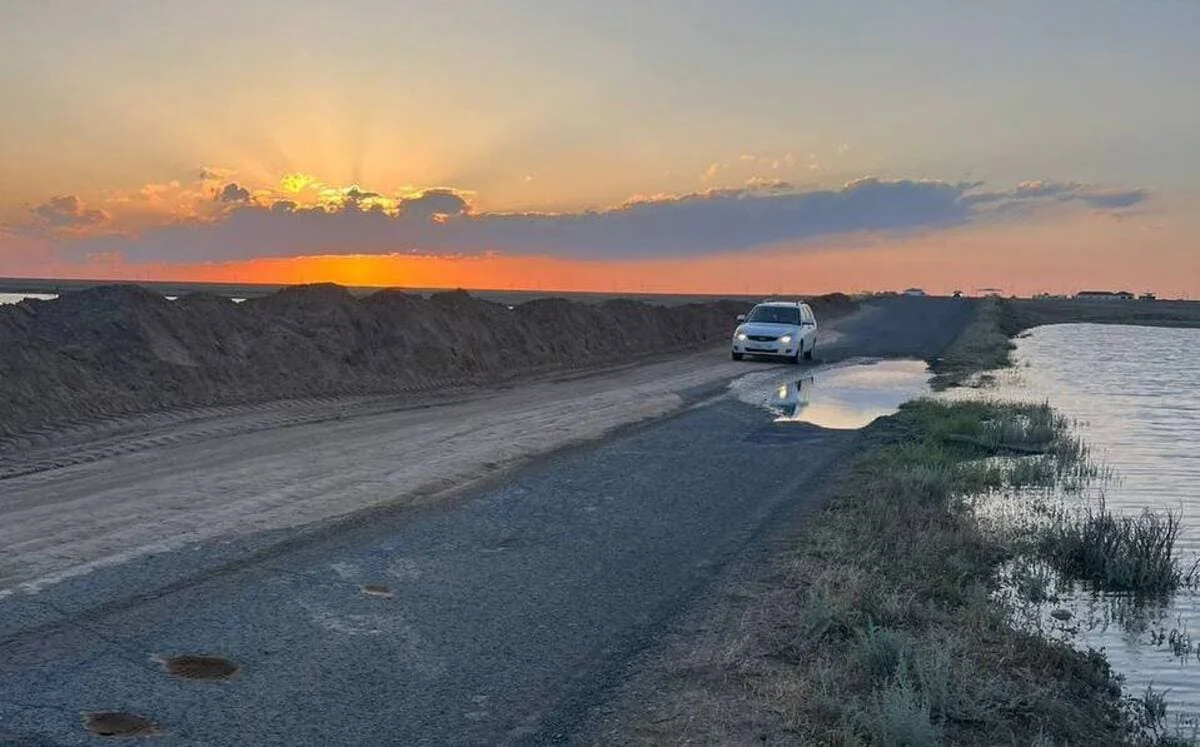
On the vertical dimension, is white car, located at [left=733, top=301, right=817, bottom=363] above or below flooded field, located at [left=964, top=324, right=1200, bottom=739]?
above

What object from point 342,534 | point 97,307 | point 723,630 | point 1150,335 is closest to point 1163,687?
point 723,630

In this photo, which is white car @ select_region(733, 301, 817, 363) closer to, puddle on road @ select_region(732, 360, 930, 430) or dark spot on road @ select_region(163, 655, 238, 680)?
puddle on road @ select_region(732, 360, 930, 430)

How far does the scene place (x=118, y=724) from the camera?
16.0 ft

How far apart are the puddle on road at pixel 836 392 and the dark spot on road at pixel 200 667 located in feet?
43.3

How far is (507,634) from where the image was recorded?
6.50m

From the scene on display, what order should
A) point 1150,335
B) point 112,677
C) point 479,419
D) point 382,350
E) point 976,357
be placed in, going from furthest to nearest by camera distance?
point 1150,335, point 976,357, point 382,350, point 479,419, point 112,677

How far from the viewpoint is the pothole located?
4.80 m

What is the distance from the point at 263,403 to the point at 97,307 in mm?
4307

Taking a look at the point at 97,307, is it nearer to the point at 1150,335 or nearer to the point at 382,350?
the point at 382,350

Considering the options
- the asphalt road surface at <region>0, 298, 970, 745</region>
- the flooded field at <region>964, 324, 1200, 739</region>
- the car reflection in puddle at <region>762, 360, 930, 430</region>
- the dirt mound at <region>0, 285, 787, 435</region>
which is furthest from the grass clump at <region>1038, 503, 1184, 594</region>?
the dirt mound at <region>0, 285, 787, 435</region>

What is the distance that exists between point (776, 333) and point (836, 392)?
632cm

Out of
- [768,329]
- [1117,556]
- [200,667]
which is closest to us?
[200,667]

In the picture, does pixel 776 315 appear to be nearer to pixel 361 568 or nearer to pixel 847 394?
pixel 847 394

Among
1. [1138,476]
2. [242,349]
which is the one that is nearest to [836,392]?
[1138,476]
